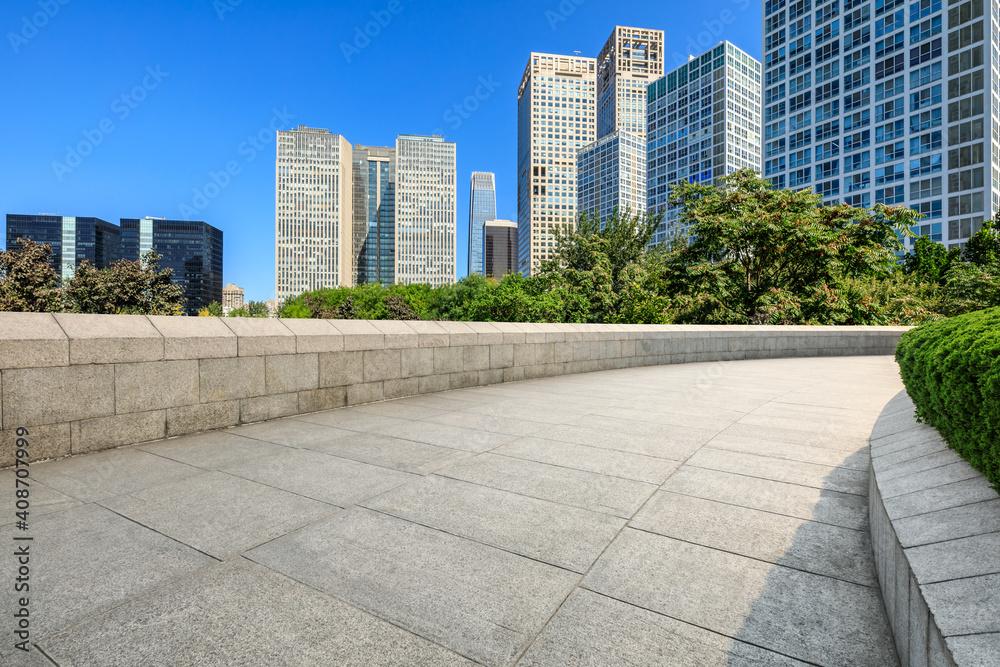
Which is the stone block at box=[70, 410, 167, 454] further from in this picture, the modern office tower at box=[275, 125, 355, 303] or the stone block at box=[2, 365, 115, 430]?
the modern office tower at box=[275, 125, 355, 303]

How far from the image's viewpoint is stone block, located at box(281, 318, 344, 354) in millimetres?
5797

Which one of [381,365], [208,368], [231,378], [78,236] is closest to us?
[208,368]

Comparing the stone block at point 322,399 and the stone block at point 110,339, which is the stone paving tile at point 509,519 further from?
the stone block at point 322,399

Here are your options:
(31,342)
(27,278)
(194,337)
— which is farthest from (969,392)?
(27,278)

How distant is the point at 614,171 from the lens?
7037 inches

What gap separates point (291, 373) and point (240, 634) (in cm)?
416

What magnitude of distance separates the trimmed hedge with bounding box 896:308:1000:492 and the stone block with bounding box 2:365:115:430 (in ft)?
18.6

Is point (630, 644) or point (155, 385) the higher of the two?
point (155, 385)

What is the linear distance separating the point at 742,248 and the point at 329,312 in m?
59.4

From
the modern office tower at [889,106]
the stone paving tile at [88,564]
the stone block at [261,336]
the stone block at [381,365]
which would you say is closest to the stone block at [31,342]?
the stone block at [261,336]

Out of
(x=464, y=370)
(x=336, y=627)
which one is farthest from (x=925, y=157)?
(x=336, y=627)

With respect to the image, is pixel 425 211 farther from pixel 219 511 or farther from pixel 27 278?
pixel 219 511

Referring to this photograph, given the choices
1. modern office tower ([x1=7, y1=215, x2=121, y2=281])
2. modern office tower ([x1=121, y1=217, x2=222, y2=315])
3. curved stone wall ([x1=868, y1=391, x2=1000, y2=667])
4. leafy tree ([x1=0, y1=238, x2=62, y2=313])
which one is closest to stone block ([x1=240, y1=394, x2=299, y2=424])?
curved stone wall ([x1=868, y1=391, x2=1000, y2=667])

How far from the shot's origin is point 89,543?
2566 millimetres
